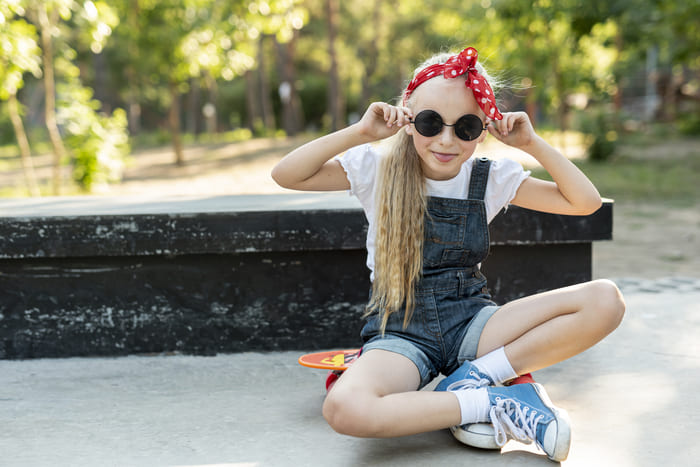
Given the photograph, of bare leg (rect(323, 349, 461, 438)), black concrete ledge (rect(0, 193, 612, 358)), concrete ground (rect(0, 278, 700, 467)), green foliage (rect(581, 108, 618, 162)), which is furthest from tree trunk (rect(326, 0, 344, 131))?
bare leg (rect(323, 349, 461, 438))

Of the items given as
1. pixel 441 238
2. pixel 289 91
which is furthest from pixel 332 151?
pixel 289 91

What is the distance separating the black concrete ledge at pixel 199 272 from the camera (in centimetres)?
272

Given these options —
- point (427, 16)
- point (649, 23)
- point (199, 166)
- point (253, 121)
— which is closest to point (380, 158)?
point (649, 23)

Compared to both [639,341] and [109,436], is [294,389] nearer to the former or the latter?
[109,436]

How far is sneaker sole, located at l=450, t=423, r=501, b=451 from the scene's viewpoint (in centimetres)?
188

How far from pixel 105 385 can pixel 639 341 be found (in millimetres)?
2187

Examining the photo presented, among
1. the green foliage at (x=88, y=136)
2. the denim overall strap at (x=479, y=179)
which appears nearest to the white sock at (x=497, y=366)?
the denim overall strap at (x=479, y=179)

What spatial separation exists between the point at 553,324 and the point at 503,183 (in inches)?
19.1

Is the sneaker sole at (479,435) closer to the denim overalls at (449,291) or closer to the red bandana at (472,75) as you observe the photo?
the denim overalls at (449,291)

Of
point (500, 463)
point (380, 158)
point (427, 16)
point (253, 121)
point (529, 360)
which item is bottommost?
point (500, 463)

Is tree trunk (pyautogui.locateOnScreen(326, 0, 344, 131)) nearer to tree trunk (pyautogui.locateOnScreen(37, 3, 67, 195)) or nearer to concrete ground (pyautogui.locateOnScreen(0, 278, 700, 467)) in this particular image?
tree trunk (pyautogui.locateOnScreen(37, 3, 67, 195))

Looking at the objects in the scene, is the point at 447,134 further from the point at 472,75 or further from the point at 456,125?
the point at 472,75

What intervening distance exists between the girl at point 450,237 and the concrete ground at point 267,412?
9.1 inches

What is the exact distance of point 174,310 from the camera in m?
2.86
